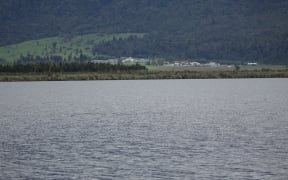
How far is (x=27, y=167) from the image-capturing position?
39375 mm

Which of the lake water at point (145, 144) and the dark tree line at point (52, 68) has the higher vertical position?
the dark tree line at point (52, 68)

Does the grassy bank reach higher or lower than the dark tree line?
lower

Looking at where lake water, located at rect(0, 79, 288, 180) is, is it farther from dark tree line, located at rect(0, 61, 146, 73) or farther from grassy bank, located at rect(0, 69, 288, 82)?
dark tree line, located at rect(0, 61, 146, 73)

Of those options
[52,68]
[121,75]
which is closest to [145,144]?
[52,68]

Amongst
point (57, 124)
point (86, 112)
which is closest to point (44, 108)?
point (86, 112)

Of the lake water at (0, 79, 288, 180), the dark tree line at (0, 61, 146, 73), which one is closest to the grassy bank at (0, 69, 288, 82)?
the dark tree line at (0, 61, 146, 73)

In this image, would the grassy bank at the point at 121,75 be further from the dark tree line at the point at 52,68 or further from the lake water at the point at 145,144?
the lake water at the point at 145,144

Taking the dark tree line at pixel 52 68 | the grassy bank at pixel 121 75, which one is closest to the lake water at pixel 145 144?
the grassy bank at pixel 121 75

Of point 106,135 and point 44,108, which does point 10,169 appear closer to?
point 106,135

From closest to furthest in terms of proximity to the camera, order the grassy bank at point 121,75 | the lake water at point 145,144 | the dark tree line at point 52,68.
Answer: the lake water at point 145,144 → the grassy bank at point 121,75 → the dark tree line at point 52,68

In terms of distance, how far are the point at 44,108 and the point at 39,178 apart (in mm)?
46922

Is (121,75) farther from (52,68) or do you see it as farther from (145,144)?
(145,144)

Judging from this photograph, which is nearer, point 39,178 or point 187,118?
point 39,178

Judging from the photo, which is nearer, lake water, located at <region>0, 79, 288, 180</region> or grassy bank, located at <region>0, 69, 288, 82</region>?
lake water, located at <region>0, 79, 288, 180</region>
